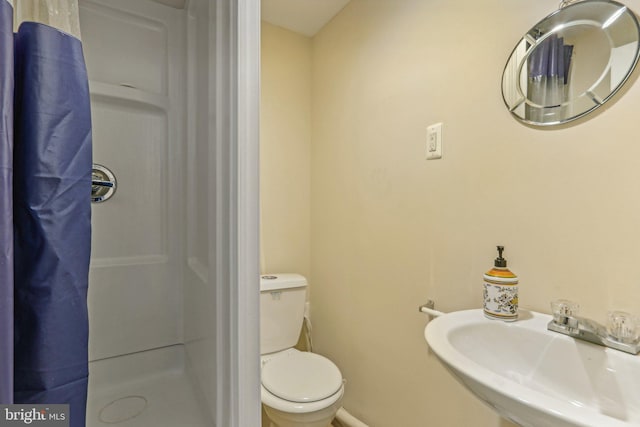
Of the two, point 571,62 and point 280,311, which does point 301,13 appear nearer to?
point 571,62

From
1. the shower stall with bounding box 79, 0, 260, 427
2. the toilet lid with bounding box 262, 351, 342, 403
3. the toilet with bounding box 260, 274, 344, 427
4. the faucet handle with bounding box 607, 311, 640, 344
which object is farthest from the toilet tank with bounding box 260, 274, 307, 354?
the faucet handle with bounding box 607, 311, 640, 344

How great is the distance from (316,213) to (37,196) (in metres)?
1.54

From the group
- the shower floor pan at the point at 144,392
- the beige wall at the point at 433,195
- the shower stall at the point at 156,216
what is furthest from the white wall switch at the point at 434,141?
the shower floor pan at the point at 144,392

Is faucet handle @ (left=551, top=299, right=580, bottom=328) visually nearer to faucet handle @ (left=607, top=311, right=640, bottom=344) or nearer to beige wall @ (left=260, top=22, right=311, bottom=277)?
faucet handle @ (left=607, top=311, right=640, bottom=344)

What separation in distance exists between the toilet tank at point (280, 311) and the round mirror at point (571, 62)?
4.26 feet

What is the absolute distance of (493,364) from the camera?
2.81 ft

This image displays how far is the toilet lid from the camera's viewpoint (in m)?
1.25

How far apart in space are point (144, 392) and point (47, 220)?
1110mm

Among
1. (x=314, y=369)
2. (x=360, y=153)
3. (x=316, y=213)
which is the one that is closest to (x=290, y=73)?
(x=360, y=153)

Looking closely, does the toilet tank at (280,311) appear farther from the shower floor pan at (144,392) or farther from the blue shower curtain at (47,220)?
the blue shower curtain at (47,220)

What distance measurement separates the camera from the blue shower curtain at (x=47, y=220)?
1.53 feet

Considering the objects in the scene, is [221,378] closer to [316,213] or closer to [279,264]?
[279,264]

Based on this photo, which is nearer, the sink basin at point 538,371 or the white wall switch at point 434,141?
the sink basin at point 538,371

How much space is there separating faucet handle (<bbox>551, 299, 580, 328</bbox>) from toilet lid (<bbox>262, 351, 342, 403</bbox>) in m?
0.87
